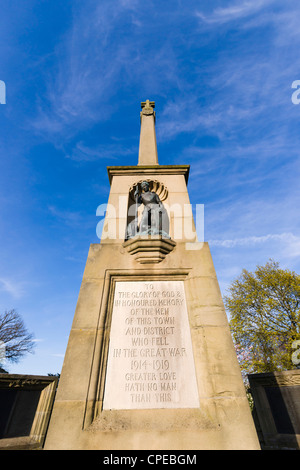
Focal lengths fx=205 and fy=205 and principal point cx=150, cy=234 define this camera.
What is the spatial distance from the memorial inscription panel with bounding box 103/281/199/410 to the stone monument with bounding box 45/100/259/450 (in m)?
0.01

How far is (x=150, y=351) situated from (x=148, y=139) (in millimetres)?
8911

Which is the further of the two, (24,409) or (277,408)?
(277,408)

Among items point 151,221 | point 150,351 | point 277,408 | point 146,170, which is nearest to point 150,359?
point 150,351

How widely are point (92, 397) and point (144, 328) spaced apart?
1214 mm

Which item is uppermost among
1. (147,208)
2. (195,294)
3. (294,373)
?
(147,208)

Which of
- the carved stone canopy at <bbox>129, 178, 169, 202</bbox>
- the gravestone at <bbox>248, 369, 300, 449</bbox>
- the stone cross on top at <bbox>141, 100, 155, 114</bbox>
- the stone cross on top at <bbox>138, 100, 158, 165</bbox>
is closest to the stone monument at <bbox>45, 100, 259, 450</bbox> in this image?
the gravestone at <bbox>248, 369, 300, 449</bbox>

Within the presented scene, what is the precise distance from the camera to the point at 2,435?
3510 mm

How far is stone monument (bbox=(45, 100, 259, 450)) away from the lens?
107 inches

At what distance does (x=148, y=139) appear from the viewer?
959cm

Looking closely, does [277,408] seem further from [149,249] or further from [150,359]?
[149,249]

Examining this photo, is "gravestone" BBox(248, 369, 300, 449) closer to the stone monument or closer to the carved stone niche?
the stone monument
